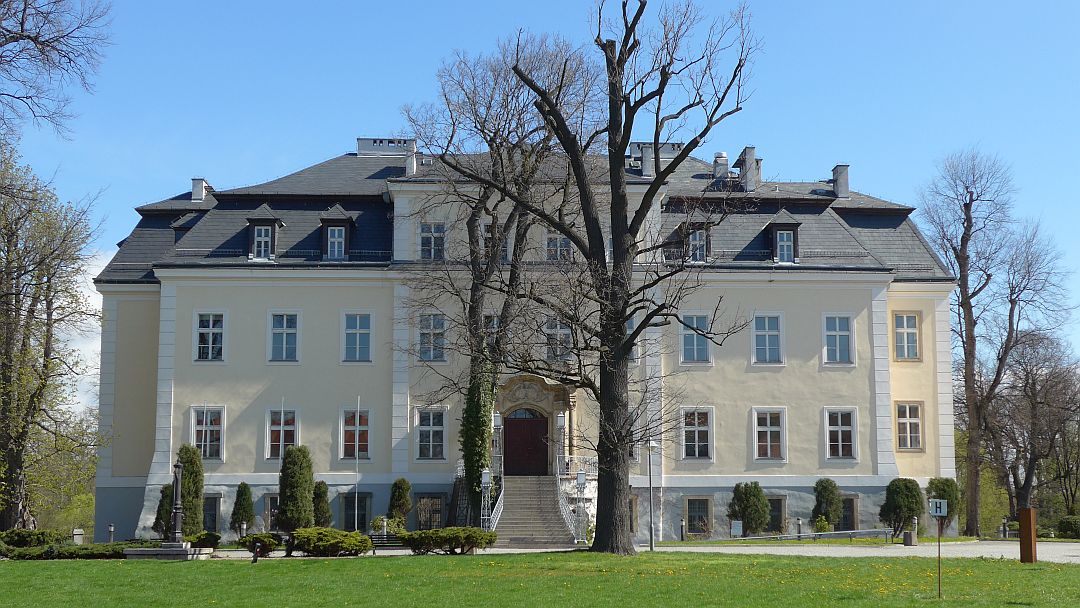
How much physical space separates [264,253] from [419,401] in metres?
6.31

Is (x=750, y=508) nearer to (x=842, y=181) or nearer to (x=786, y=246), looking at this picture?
(x=786, y=246)

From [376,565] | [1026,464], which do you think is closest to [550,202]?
[376,565]

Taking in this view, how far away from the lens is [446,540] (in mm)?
24641

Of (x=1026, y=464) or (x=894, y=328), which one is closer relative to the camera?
(x=894, y=328)

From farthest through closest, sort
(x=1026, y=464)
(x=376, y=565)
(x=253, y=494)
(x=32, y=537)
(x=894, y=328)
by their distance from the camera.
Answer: (x=1026, y=464) → (x=894, y=328) → (x=253, y=494) → (x=32, y=537) → (x=376, y=565)

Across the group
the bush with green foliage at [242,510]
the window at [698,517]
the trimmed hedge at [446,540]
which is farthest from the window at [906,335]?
the bush with green foliage at [242,510]

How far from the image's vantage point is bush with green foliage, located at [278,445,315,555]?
31.8m

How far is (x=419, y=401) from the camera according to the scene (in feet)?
113

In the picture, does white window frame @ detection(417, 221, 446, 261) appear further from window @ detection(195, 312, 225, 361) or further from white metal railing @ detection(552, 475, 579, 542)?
white metal railing @ detection(552, 475, 579, 542)

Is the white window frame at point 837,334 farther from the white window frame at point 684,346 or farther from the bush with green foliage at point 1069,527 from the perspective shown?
the bush with green foliage at point 1069,527

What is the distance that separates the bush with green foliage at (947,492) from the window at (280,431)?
1848 centimetres

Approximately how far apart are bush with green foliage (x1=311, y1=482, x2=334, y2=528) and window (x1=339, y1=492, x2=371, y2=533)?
1.47 feet

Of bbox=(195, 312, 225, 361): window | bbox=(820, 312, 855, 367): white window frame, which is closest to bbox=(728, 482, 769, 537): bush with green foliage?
bbox=(820, 312, 855, 367): white window frame

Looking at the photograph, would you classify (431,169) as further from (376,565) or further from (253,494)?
(376,565)
